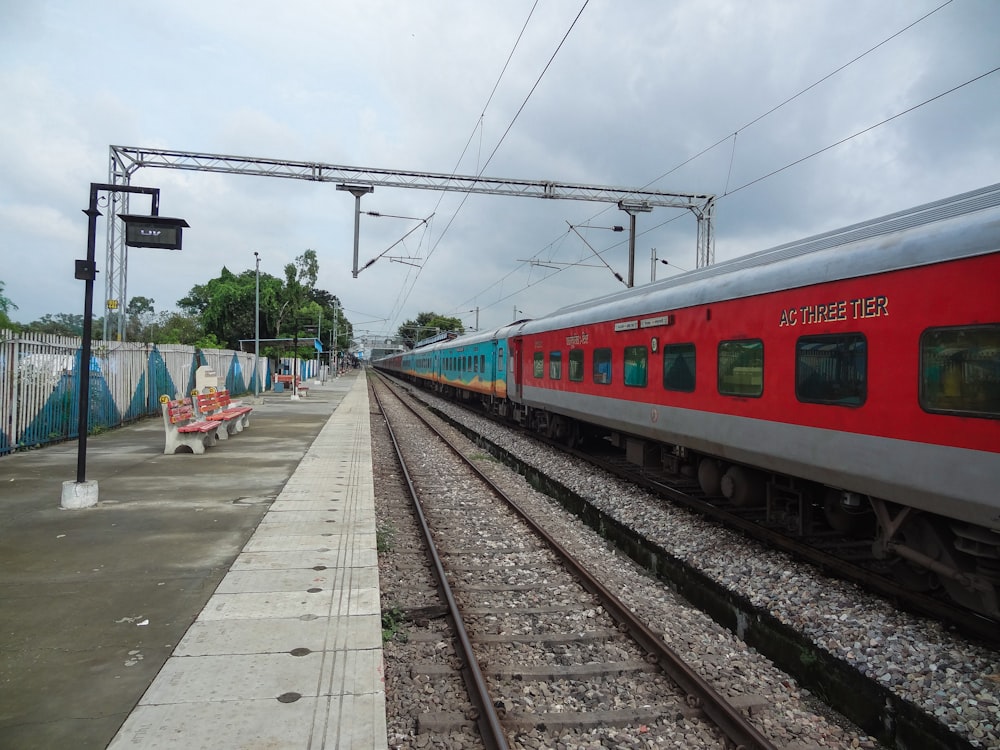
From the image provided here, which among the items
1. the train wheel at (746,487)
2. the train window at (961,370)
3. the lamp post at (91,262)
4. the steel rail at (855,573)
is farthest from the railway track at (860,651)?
the lamp post at (91,262)

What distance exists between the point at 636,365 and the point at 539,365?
566cm

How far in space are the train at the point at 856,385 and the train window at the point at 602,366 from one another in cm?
94

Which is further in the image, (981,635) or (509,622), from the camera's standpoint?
(509,622)

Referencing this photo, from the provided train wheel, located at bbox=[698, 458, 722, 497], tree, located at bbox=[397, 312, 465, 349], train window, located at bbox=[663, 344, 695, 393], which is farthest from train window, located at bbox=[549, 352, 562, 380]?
tree, located at bbox=[397, 312, 465, 349]

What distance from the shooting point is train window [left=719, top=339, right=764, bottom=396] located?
6.63m

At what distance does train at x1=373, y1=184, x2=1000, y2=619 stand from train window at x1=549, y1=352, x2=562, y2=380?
3.81m

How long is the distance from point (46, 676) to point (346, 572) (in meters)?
2.28

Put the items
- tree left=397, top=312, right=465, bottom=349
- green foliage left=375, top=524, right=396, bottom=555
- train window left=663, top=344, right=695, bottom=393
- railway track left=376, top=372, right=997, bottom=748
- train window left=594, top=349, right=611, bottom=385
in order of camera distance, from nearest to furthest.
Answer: railway track left=376, top=372, right=997, bottom=748, green foliage left=375, top=524, right=396, bottom=555, train window left=663, top=344, right=695, bottom=393, train window left=594, top=349, right=611, bottom=385, tree left=397, top=312, right=465, bottom=349

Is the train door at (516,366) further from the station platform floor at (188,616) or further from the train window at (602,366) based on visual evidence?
the station platform floor at (188,616)

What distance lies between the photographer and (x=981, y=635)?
4.43 meters

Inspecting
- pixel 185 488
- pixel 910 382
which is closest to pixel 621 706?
pixel 910 382

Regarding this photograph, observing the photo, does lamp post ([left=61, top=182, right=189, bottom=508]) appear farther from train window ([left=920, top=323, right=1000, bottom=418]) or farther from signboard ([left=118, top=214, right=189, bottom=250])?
train window ([left=920, top=323, right=1000, bottom=418])

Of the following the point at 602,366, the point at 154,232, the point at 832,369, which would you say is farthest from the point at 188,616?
the point at 602,366

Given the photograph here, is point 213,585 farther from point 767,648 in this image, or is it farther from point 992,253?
point 992,253
